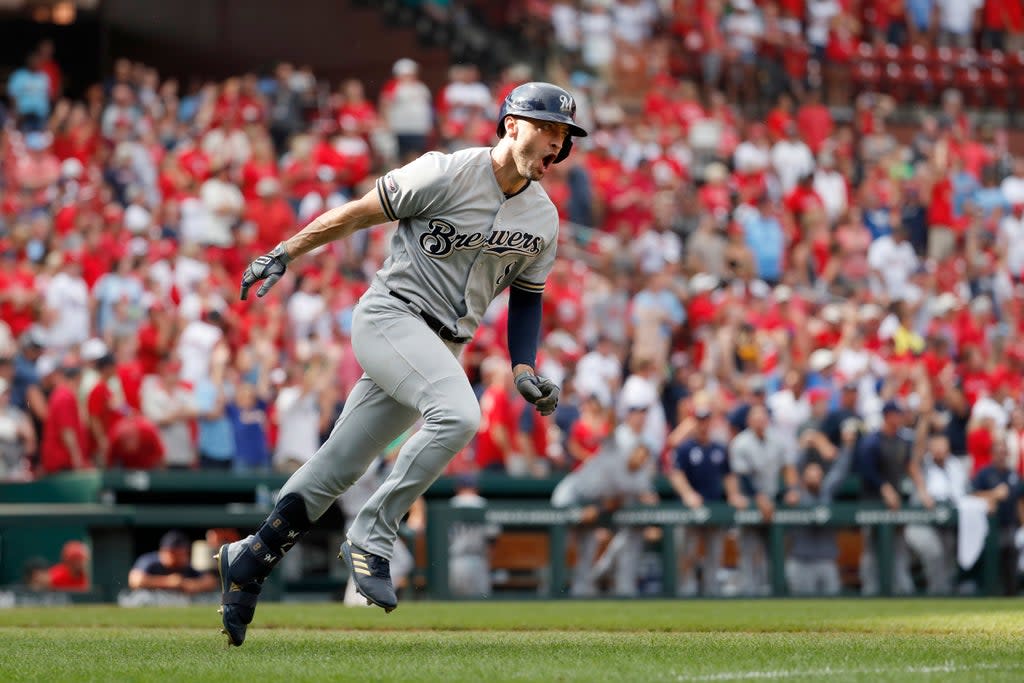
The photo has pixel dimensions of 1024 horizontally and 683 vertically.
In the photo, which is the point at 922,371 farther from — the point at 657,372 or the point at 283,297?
the point at 283,297

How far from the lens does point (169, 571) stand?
45.8ft

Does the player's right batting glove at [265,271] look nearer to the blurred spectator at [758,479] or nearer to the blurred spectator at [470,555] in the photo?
the blurred spectator at [470,555]

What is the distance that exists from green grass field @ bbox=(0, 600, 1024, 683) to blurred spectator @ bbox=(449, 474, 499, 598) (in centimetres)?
262

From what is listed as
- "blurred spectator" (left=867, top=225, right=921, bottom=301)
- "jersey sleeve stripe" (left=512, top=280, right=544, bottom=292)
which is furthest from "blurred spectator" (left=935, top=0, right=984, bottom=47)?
"jersey sleeve stripe" (left=512, top=280, right=544, bottom=292)

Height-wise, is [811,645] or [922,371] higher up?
[922,371]

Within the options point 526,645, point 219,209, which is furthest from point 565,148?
point 219,209

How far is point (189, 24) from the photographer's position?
2689 cm

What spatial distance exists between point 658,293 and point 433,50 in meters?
7.96

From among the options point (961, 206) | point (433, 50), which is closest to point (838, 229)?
point (961, 206)

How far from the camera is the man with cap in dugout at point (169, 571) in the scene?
1387 cm

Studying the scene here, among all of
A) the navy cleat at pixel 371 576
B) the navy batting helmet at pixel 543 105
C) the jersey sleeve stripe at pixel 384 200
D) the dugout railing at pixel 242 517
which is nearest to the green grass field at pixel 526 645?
the navy cleat at pixel 371 576

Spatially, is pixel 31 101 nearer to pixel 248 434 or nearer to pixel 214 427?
pixel 214 427

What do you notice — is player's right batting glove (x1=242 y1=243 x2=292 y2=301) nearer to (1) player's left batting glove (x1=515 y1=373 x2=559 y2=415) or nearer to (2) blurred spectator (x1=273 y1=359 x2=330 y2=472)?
(1) player's left batting glove (x1=515 y1=373 x2=559 y2=415)

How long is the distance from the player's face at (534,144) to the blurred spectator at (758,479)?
9.01m
